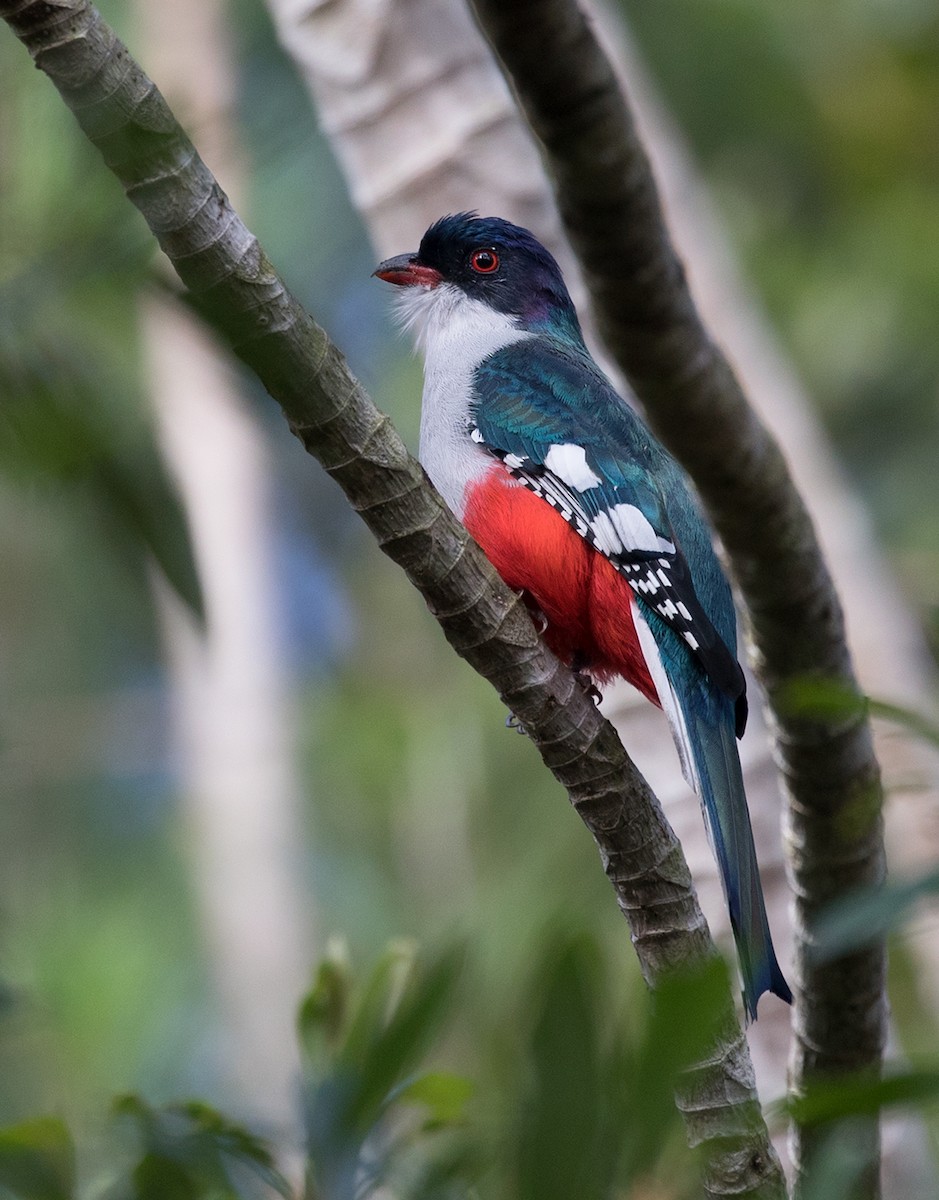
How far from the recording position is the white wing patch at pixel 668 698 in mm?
3576

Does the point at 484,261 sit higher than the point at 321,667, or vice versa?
the point at 484,261

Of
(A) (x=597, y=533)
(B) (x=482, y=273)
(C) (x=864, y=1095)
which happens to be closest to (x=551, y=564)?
(A) (x=597, y=533)

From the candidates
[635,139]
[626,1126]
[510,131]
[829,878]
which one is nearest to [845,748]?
[829,878]

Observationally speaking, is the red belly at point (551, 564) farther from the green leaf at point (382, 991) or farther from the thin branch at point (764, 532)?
the green leaf at point (382, 991)

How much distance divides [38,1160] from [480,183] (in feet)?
13.6

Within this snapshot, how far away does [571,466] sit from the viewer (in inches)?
155

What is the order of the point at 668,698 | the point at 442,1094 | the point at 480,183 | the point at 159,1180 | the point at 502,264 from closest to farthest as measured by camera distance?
the point at 159,1180
the point at 442,1094
the point at 668,698
the point at 502,264
the point at 480,183

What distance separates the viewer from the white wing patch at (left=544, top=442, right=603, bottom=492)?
391 centimetres

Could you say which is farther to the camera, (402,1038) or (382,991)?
(382,991)

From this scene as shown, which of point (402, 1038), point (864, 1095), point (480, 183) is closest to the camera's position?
point (864, 1095)

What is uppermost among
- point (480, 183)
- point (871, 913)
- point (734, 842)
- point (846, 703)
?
point (480, 183)

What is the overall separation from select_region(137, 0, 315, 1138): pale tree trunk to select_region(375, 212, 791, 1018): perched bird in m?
3.30

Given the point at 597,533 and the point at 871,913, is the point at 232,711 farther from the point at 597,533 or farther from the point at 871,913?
the point at 871,913

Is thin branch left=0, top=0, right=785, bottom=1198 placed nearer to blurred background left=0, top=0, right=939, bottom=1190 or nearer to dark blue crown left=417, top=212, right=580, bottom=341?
dark blue crown left=417, top=212, right=580, bottom=341
